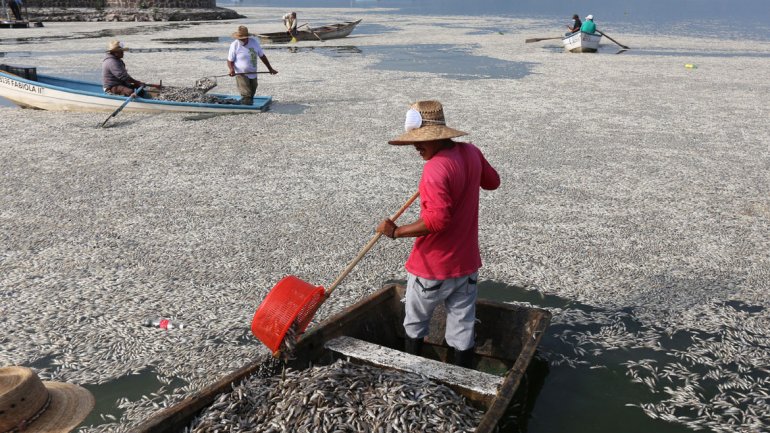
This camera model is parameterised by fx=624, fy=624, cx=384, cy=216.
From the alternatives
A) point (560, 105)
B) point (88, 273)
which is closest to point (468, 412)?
point (88, 273)

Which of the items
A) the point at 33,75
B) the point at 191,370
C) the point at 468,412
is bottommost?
the point at 191,370

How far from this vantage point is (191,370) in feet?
18.9

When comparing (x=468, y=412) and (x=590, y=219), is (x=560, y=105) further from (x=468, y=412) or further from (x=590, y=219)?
(x=468, y=412)

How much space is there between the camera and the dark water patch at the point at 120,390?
204 inches

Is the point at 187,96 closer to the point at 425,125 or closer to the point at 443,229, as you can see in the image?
the point at 425,125

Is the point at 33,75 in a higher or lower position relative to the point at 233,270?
higher

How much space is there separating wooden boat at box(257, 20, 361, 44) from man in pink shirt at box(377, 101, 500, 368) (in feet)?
118

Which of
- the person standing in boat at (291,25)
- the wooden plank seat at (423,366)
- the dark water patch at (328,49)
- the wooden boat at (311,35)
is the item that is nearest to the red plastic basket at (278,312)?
the wooden plank seat at (423,366)

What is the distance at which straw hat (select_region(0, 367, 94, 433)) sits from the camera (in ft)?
14.9

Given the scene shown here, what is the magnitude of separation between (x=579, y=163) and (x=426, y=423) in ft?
30.8

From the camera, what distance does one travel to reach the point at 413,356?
16.5 feet

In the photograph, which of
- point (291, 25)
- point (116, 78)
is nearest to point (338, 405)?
point (116, 78)

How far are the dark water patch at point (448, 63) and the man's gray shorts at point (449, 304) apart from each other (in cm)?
1973

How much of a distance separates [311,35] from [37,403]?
3850cm
